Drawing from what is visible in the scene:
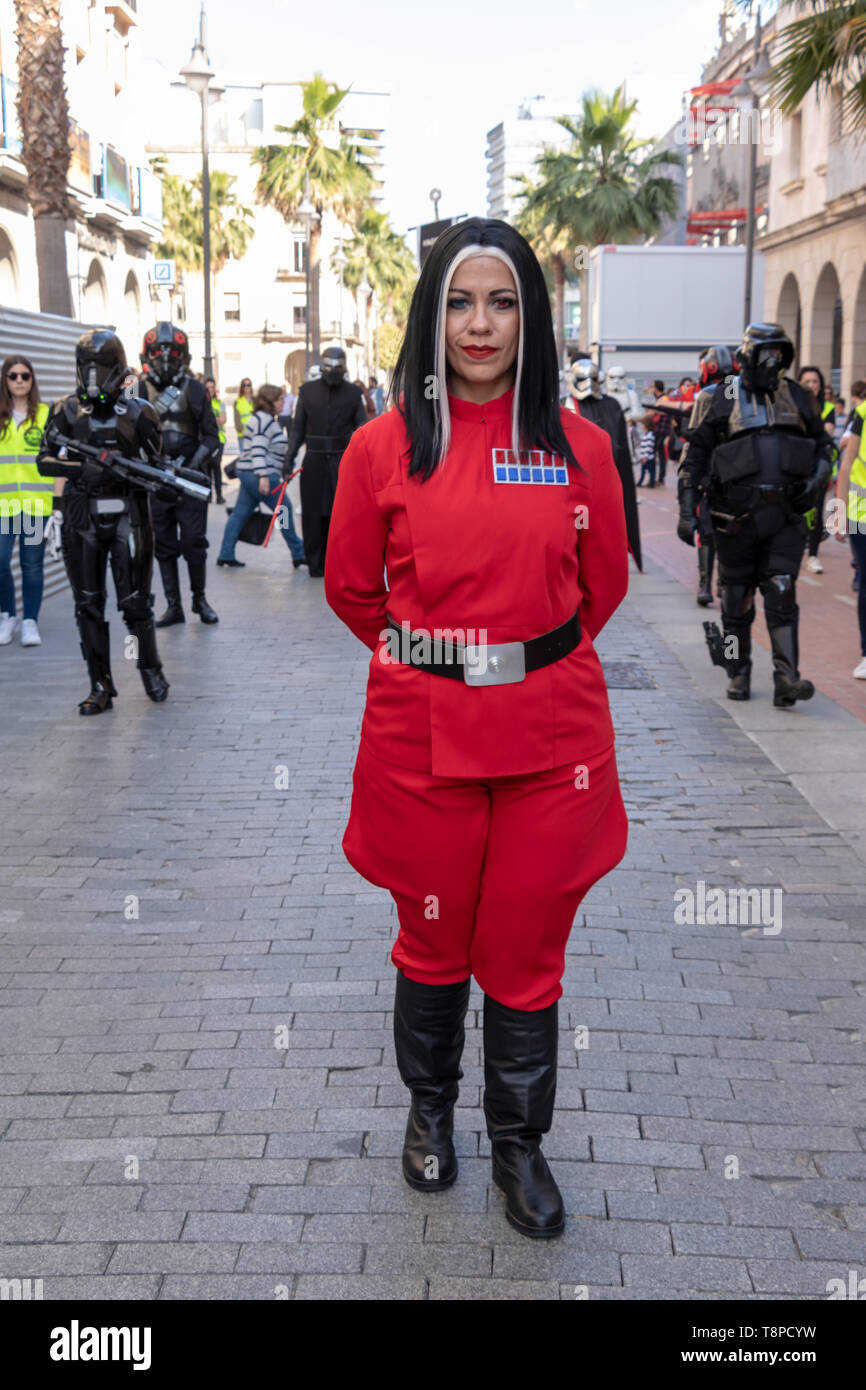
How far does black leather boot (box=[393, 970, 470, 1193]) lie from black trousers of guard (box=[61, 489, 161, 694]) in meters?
5.11

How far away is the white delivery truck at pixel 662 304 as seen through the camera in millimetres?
32594

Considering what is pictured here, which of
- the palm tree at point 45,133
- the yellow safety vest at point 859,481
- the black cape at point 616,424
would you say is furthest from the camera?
the palm tree at point 45,133

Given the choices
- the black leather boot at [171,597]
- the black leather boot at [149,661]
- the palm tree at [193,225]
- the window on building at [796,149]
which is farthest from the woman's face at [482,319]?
the palm tree at [193,225]

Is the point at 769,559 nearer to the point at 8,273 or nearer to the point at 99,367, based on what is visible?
the point at 99,367

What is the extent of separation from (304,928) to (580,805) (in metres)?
2.06

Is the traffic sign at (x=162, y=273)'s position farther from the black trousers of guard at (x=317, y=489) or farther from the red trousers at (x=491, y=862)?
the red trousers at (x=491, y=862)

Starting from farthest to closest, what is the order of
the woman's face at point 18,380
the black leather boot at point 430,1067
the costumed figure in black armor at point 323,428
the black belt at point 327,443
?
the black belt at point 327,443
the costumed figure in black armor at point 323,428
the woman's face at point 18,380
the black leather boot at point 430,1067

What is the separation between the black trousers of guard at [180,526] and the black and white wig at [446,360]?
760 cm

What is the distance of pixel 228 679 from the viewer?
9.06m

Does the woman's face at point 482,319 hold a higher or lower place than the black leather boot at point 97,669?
higher

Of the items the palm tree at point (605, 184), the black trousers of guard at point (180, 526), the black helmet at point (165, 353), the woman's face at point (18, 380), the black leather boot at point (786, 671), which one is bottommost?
the black leather boot at point (786, 671)

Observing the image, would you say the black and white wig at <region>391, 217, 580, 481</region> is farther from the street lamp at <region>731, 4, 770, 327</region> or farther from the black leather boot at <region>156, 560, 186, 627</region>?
the street lamp at <region>731, 4, 770, 327</region>

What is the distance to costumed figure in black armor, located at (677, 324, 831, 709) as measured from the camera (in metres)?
7.68

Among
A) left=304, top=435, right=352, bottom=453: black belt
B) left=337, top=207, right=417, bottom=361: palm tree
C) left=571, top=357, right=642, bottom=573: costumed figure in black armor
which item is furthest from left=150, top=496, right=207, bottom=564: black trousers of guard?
left=337, top=207, right=417, bottom=361: palm tree
